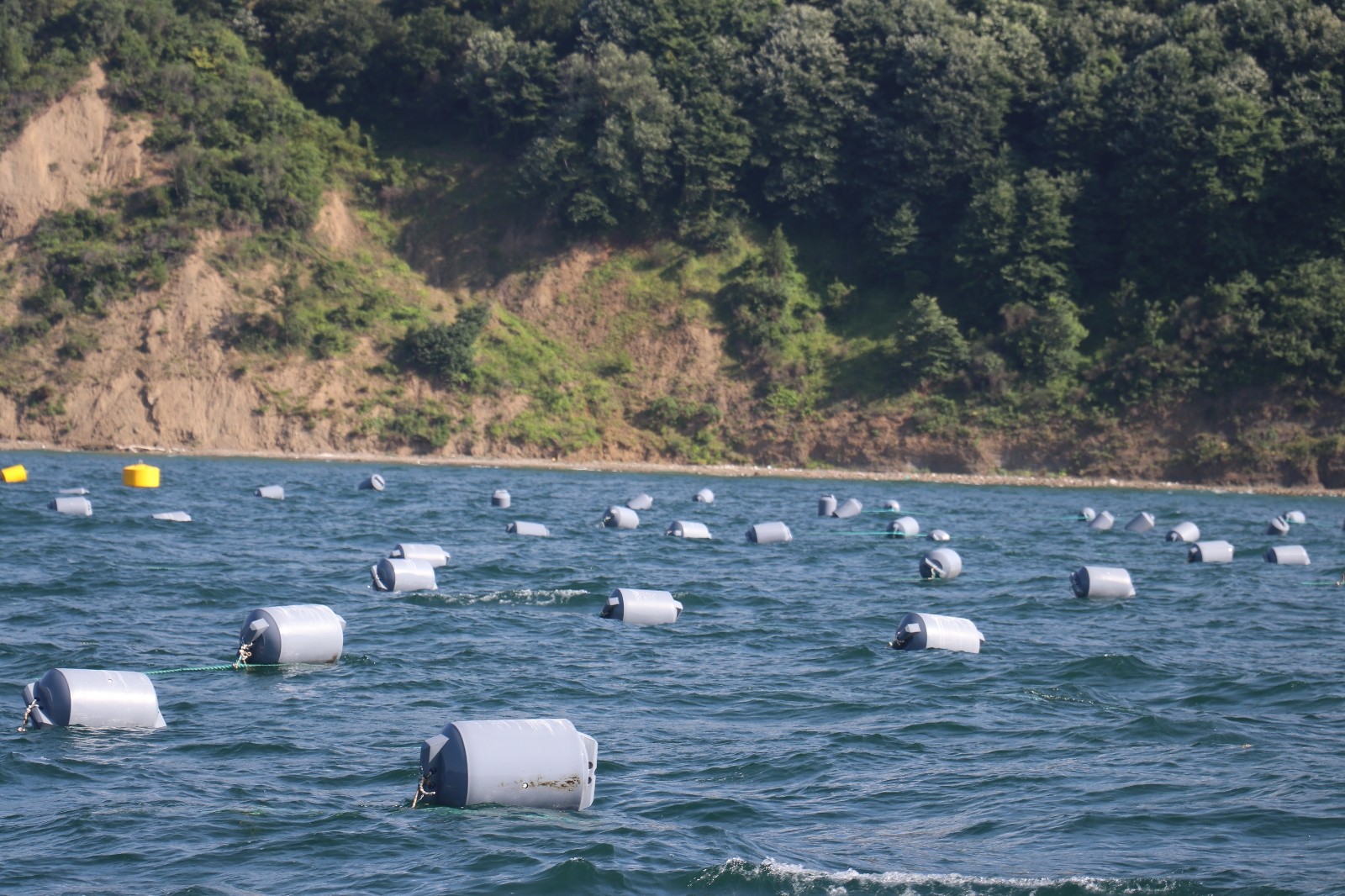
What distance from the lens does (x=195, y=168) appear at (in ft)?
200

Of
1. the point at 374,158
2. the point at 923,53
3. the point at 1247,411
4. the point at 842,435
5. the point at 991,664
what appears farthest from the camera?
the point at 374,158

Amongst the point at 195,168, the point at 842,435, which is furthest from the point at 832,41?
the point at 195,168

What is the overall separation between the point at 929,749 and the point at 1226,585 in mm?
14113

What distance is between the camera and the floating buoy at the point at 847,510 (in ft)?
120

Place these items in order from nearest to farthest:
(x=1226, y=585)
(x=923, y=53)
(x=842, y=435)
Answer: (x=1226, y=585)
(x=842, y=435)
(x=923, y=53)

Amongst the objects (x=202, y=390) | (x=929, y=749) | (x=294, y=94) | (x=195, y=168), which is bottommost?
(x=929, y=749)

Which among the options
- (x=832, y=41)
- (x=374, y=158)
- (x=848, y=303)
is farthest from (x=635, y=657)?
(x=374, y=158)

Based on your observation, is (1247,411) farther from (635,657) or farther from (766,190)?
(635,657)

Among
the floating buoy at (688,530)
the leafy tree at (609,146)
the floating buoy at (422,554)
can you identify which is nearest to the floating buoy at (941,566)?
the floating buoy at (688,530)

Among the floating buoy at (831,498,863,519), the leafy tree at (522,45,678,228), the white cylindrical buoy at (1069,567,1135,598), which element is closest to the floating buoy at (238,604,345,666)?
the white cylindrical buoy at (1069,567,1135,598)

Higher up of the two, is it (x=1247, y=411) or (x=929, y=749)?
(x=1247, y=411)

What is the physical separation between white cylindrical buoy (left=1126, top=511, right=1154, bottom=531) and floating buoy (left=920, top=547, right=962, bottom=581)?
12783mm

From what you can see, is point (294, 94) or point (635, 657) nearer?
point (635, 657)

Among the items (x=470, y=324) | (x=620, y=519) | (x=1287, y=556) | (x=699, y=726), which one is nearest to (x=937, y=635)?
(x=699, y=726)
